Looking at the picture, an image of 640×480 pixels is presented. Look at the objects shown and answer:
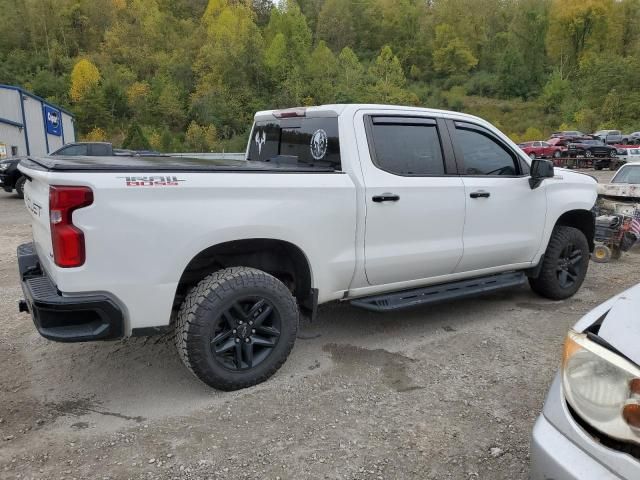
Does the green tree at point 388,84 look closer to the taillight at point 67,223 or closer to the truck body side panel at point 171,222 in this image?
the truck body side panel at point 171,222

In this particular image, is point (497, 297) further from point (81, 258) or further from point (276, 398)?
point (81, 258)

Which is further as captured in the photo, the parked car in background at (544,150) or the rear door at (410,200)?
the parked car in background at (544,150)

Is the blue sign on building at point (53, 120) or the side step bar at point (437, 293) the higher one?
the side step bar at point (437, 293)

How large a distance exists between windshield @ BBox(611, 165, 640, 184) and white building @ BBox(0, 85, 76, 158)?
73.2 ft

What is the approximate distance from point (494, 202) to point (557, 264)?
1.24m

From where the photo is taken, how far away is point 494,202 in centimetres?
449

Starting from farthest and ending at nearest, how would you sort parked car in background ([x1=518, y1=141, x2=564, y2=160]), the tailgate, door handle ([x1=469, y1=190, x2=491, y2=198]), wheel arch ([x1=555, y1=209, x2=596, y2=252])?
parked car in background ([x1=518, y1=141, x2=564, y2=160])
wheel arch ([x1=555, y1=209, x2=596, y2=252])
door handle ([x1=469, y1=190, x2=491, y2=198])
the tailgate

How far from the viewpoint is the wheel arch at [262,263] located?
3.42 m

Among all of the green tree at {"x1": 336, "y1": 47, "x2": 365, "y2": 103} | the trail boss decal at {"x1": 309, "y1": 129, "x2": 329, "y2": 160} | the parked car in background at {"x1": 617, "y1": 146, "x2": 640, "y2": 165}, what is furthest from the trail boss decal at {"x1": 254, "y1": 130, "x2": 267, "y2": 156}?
the green tree at {"x1": 336, "y1": 47, "x2": 365, "y2": 103}

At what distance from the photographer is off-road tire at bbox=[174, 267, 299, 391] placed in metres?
A: 3.14

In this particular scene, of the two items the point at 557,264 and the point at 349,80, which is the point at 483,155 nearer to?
the point at 557,264

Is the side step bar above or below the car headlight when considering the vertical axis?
below

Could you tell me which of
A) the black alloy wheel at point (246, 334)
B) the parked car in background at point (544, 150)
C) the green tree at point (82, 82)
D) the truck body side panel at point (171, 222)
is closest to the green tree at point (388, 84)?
the green tree at point (82, 82)

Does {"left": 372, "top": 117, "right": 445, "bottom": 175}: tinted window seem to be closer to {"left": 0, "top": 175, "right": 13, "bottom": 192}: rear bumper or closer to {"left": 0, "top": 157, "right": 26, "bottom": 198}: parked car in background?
{"left": 0, "top": 157, "right": 26, "bottom": 198}: parked car in background
